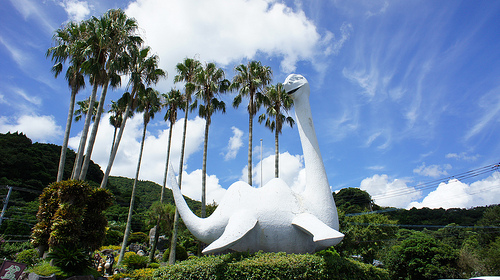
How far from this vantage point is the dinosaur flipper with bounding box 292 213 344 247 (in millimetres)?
6074

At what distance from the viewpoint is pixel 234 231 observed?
Result: 6660 millimetres

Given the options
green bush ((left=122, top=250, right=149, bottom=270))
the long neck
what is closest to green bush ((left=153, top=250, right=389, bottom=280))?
the long neck

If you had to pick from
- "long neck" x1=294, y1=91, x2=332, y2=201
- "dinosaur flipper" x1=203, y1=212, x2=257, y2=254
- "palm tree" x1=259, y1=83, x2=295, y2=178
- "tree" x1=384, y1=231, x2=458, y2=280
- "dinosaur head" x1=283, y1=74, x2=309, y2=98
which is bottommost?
"tree" x1=384, y1=231, x2=458, y2=280

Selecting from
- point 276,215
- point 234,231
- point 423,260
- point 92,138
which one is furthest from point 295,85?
point 423,260

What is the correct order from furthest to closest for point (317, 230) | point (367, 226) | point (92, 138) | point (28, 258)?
point (367, 226) → point (92, 138) → point (28, 258) → point (317, 230)

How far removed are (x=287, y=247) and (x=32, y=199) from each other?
38.9 metres

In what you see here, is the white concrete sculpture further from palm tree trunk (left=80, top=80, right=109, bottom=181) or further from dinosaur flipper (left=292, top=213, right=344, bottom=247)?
palm tree trunk (left=80, top=80, right=109, bottom=181)

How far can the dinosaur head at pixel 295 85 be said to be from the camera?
8.66 m

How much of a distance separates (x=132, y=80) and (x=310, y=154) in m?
12.8

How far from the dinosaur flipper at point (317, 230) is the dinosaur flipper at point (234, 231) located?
44.7 inches

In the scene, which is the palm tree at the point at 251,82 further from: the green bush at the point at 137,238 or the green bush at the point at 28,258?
the green bush at the point at 137,238

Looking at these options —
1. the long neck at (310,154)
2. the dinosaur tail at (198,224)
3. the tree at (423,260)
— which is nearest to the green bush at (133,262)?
the dinosaur tail at (198,224)

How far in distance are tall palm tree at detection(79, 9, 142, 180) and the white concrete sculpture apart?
29.4ft

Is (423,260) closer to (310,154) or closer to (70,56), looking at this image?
(310,154)
